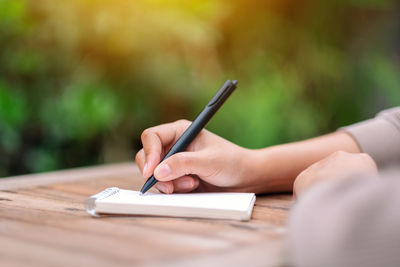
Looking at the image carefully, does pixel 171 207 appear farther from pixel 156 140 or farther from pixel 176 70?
pixel 176 70

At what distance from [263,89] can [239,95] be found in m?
0.14

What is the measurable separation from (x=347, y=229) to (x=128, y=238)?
0.71 feet

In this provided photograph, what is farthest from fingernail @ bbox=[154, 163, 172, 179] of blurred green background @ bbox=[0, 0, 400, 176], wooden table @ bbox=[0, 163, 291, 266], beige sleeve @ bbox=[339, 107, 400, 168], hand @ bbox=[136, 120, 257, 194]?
blurred green background @ bbox=[0, 0, 400, 176]

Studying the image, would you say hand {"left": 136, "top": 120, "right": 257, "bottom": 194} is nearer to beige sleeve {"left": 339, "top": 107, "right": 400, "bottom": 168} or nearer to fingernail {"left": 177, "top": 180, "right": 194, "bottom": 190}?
fingernail {"left": 177, "top": 180, "right": 194, "bottom": 190}

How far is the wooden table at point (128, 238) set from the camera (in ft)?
1.40

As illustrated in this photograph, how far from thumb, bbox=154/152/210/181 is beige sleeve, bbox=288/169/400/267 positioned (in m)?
0.31

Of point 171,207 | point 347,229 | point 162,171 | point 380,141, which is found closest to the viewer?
point 347,229

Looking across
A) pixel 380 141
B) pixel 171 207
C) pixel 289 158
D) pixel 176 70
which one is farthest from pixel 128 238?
pixel 176 70

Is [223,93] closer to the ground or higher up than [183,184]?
higher up

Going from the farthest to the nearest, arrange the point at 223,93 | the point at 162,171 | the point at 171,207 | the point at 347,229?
the point at 223,93 < the point at 162,171 < the point at 171,207 < the point at 347,229

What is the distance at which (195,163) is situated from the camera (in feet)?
2.48

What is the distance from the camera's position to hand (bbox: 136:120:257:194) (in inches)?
29.3

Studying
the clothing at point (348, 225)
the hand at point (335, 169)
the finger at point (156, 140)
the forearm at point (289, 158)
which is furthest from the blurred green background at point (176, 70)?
the clothing at point (348, 225)

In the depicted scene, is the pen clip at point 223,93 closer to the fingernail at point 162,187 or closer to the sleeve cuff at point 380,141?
the fingernail at point 162,187
